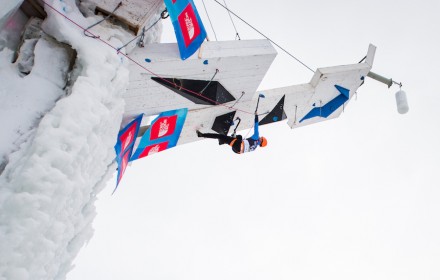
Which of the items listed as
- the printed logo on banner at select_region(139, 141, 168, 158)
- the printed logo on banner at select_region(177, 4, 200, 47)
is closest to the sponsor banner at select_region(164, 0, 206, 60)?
the printed logo on banner at select_region(177, 4, 200, 47)

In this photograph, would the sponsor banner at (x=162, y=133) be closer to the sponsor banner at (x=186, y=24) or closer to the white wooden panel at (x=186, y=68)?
the white wooden panel at (x=186, y=68)

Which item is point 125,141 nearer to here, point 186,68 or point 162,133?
point 162,133

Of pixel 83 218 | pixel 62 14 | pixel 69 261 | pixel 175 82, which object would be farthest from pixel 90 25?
pixel 69 261

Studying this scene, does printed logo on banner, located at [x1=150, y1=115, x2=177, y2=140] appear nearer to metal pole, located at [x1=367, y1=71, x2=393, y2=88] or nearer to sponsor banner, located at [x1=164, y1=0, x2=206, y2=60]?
sponsor banner, located at [x1=164, y1=0, x2=206, y2=60]

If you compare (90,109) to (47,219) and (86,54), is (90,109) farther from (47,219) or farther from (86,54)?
(47,219)

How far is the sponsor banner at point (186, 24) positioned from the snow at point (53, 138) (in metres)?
0.72

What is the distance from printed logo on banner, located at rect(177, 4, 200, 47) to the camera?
4172mm

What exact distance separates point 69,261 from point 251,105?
13.5 ft

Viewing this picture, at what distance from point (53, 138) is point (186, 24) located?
2.06m

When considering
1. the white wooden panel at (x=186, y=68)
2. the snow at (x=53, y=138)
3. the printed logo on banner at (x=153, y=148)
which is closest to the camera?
the snow at (x=53, y=138)

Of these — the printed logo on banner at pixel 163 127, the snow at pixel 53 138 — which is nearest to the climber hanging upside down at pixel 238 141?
the printed logo on banner at pixel 163 127

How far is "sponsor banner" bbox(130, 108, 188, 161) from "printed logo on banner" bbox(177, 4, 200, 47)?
1.67m

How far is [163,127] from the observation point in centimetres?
595

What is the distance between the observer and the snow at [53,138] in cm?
266
